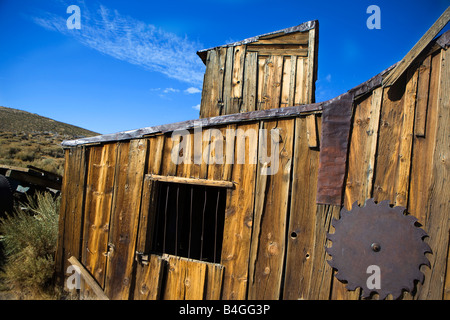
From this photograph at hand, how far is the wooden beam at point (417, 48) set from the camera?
2600 millimetres

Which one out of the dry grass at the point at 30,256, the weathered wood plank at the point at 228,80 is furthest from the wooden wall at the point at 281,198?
the weathered wood plank at the point at 228,80

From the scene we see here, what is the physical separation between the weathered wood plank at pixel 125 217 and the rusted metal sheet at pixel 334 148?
238 centimetres

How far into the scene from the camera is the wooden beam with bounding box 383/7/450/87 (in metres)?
2.60

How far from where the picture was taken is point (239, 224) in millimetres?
3309

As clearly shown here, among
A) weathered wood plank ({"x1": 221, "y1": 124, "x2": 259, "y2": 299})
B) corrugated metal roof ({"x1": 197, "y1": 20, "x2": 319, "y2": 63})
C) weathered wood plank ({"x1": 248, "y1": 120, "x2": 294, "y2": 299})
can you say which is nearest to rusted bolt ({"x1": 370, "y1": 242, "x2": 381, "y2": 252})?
weathered wood plank ({"x1": 248, "y1": 120, "x2": 294, "y2": 299})

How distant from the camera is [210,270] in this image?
133 inches

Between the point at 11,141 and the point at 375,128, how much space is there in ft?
83.9

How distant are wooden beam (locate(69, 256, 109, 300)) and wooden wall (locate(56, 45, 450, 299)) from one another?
70 millimetres

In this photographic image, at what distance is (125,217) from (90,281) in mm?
1106

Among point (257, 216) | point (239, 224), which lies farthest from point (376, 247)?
point (239, 224)
